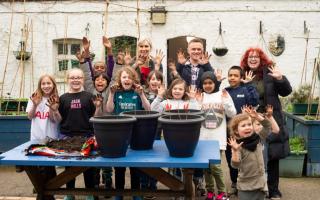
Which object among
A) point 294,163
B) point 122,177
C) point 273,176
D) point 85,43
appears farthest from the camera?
point 294,163

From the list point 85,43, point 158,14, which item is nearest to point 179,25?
point 158,14

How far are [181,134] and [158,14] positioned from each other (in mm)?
7012

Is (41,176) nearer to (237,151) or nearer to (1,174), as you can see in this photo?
(237,151)


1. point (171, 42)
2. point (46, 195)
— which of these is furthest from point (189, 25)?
point (46, 195)

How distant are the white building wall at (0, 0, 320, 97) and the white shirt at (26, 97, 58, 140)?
5.62 m

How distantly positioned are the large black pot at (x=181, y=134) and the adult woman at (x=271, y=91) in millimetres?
1632

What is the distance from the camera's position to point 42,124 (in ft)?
14.8

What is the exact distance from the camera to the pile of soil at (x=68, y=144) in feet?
11.9

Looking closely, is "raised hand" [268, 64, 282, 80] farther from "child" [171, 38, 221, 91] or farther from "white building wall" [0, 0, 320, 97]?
"white building wall" [0, 0, 320, 97]

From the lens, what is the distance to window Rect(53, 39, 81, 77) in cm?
1052

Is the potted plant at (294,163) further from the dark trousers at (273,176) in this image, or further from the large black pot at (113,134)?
the large black pot at (113,134)

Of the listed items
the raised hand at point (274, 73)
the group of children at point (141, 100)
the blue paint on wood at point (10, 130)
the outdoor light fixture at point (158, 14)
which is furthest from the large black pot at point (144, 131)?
the outdoor light fixture at point (158, 14)

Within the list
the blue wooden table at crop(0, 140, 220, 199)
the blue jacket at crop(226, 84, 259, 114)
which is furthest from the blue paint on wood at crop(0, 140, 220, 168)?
the blue jacket at crop(226, 84, 259, 114)

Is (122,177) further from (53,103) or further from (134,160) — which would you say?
(134,160)
